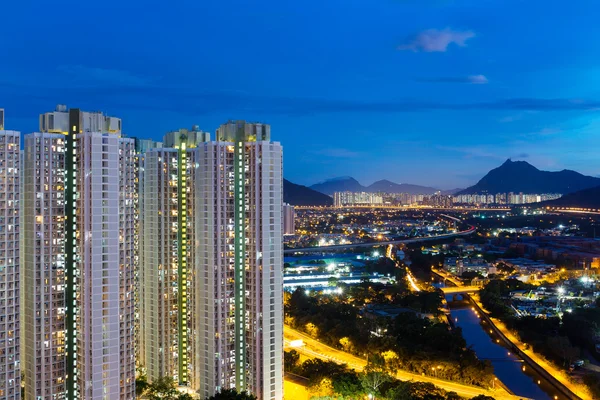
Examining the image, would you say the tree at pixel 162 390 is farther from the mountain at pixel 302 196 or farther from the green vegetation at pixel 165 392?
the mountain at pixel 302 196

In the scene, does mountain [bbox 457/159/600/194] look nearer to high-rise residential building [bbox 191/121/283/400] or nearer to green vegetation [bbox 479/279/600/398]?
green vegetation [bbox 479/279/600/398]

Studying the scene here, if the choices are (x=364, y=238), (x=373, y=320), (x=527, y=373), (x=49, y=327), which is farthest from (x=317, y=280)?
(x=364, y=238)

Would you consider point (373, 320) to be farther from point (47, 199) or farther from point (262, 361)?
point (47, 199)

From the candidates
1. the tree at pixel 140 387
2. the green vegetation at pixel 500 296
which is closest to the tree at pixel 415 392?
the tree at pixel 140 387

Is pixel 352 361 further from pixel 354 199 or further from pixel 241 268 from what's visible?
pixel 354 199

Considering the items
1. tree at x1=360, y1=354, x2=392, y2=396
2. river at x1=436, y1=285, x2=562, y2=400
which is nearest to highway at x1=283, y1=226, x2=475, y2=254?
river at x1=436, y1=285, x2=562, y2=400

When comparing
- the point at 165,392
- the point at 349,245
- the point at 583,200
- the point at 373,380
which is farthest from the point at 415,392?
the point at 583,200
